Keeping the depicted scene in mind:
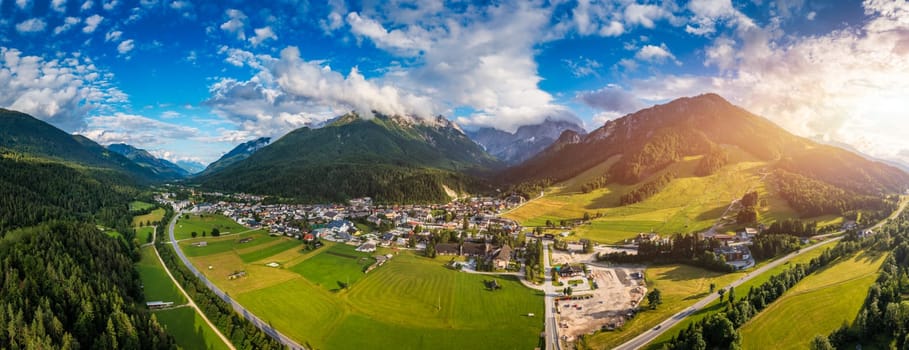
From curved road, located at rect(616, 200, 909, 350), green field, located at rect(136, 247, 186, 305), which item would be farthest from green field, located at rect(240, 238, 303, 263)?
curved road, located at rect(616, 200, 909, 350)

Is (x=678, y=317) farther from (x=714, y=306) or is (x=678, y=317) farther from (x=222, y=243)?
(x=222, y=243)

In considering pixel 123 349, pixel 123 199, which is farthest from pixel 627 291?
pixel 123 199

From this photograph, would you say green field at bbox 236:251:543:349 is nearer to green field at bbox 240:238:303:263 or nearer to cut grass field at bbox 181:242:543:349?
cut grass field at bbox 181:242:543:349

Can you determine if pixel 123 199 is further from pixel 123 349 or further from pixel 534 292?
pixel 534 292

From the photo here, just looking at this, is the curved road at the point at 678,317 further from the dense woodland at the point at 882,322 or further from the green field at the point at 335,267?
the green field at the point at 335,267

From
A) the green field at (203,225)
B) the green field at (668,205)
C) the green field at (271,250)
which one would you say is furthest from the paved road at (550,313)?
the green field at (203,225)

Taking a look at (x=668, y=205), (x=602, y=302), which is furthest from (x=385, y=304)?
(x=668, y=205)

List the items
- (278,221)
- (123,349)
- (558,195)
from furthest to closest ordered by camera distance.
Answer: (558,195) → (278,221) → (123,349)
